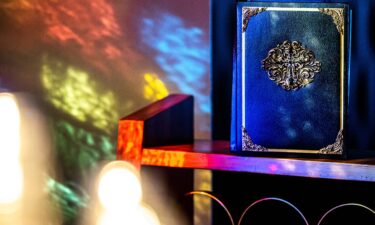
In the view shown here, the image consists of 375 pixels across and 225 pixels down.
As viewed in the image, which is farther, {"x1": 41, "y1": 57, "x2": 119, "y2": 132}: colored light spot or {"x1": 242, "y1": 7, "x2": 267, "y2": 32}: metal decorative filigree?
{"x1": 41, "y1": 57, "x2": 119, "y2": 132}: colored light spot

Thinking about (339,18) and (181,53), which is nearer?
(339,18)

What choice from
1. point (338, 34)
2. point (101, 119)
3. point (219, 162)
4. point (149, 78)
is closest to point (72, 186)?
point (101, 119)

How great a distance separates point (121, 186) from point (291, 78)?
454mm

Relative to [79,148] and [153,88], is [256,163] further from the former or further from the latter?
[79,148]

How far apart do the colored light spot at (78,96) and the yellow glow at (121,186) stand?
0.43 meters

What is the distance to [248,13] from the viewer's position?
1309 mm

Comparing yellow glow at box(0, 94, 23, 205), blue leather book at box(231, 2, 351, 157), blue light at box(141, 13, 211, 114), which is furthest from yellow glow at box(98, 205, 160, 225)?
yellow glow at box(0, 94, 23, 205)

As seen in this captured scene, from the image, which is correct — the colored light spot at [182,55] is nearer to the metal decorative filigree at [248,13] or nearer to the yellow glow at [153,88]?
the yellow glow at [153,88]

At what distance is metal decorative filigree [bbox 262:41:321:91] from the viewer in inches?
50.4

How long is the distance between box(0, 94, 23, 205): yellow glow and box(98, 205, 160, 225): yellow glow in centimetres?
53

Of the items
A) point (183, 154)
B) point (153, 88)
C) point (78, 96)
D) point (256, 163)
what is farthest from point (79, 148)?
point (256, 163)

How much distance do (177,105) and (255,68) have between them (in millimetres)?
302

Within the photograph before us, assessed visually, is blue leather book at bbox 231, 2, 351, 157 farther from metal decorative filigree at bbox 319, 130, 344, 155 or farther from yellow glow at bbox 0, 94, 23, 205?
yellow glow at bbox 0, 94, 23, 205

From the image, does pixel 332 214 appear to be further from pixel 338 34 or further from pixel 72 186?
pixel 72 186
